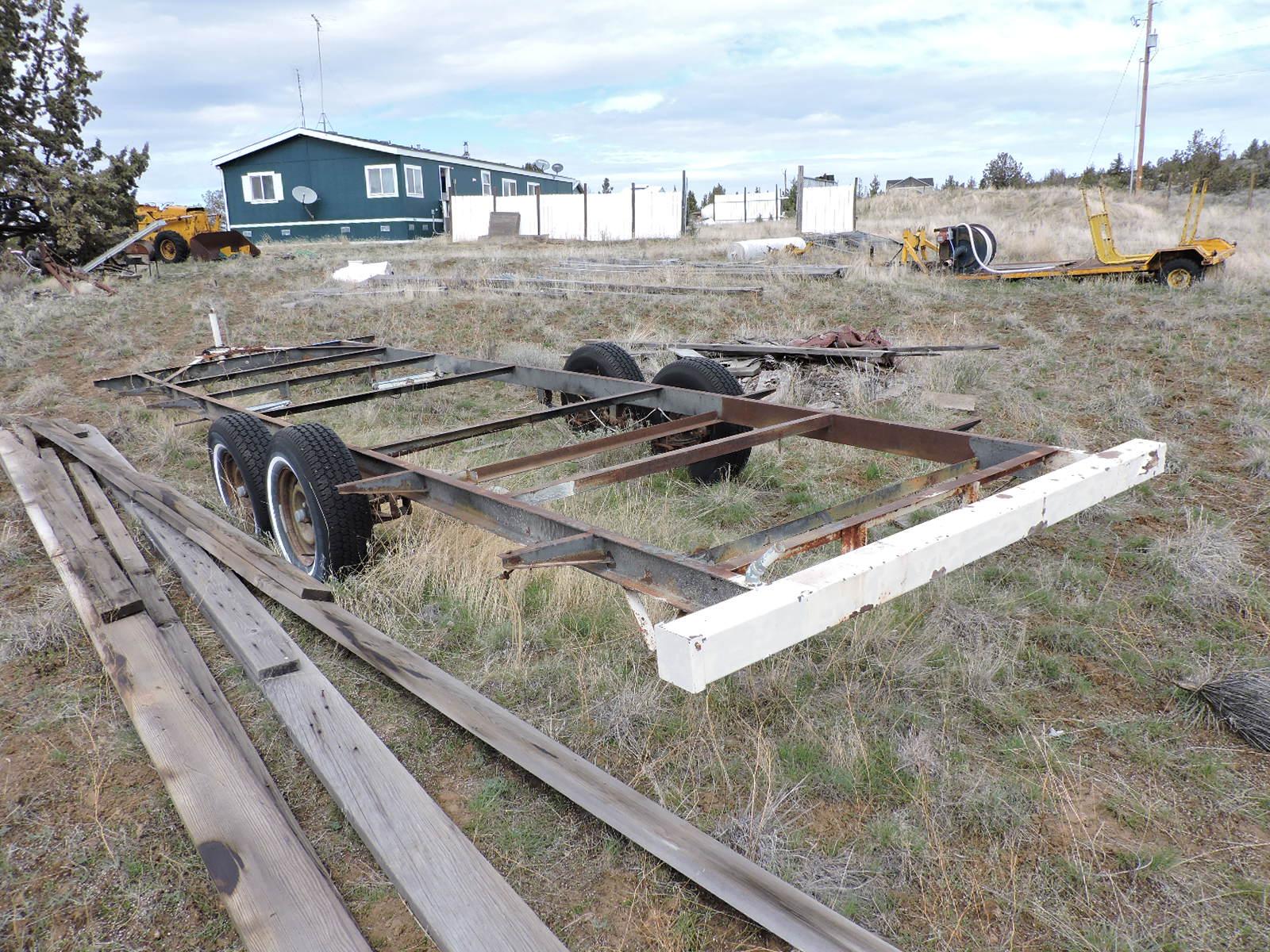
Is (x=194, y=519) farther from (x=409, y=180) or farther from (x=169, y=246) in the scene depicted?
(x=409, y=180)

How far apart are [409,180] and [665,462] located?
2974 cm

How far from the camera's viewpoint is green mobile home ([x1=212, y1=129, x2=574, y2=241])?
97.5 feet

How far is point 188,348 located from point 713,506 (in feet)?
30.8

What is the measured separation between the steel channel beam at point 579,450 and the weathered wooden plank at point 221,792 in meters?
1.50

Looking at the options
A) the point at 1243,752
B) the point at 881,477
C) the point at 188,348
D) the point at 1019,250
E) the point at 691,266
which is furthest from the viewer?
the point at 1019,250

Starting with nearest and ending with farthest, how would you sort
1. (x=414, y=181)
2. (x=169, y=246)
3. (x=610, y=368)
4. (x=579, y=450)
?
1. (x=579, y=450)
2. (x=610, y=368)
3. (x=169, y=246)
4. (x=414, y=181)

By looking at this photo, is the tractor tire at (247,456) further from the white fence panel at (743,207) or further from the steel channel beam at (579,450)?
the white fence panel at (743,207)

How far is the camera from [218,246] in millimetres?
20562

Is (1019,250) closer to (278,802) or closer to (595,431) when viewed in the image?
(595,431)

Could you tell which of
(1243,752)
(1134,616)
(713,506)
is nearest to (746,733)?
Answer: (1243,752)

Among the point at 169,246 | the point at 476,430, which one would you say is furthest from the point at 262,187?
the point at 476,430

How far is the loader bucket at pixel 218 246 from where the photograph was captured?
2016cm

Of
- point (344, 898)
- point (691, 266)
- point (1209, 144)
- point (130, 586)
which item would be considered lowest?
point (344, 898)

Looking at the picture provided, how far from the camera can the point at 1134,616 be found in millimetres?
3684
